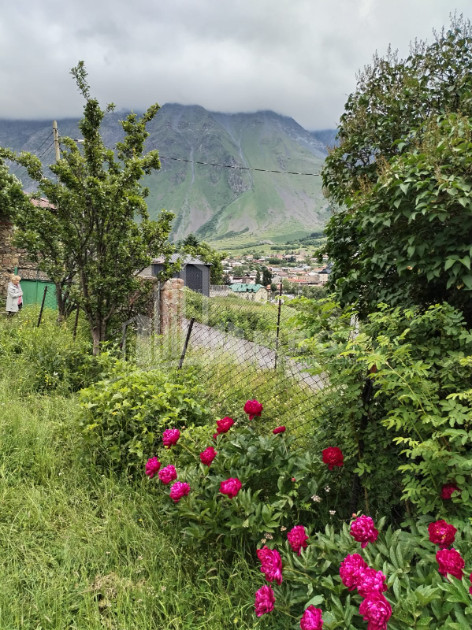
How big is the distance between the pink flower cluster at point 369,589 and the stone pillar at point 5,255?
39.4 feet

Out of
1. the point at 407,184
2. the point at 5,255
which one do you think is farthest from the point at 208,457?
the point at 5,255

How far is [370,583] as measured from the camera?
1203 millimetres

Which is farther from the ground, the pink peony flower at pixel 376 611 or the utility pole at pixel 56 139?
the utility pole at pixel 56 139

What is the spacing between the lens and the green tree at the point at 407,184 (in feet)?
6.10

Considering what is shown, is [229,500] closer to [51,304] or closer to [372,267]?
[372,267]

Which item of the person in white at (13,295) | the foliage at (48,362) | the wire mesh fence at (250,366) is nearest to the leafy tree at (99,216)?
the foliage at (48,362)

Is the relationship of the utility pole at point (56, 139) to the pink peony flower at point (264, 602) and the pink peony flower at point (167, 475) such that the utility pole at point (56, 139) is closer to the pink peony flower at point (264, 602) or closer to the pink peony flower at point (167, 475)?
the pink peony flower at point (167, 475)

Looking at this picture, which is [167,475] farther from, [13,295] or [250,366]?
[13,295]

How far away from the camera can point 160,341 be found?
6734 mm

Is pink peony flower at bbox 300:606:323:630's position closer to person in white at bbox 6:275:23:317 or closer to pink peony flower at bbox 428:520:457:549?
pink peony flower at bbox 428:520:457:549

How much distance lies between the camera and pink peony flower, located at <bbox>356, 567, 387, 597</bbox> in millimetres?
1186

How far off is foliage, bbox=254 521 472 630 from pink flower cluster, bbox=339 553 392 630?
4.3 inches

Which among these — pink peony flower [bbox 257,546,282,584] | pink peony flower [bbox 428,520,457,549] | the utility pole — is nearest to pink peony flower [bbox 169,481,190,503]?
pink peony flower [bbox 257,546,282,584]

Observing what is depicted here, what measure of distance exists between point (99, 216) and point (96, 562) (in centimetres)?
462
